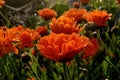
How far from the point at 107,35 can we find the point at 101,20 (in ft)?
1.22

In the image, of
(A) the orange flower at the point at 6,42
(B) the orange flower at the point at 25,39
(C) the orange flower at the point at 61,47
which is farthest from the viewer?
(B) the orange flower at the point at 25,39

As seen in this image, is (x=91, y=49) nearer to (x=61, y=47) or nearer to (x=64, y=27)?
(x=64, y=27)

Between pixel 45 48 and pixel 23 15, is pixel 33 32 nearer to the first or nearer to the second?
pixel 45 48

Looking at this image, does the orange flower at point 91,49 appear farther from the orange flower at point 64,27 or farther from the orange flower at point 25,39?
the orange flower at point 25,39

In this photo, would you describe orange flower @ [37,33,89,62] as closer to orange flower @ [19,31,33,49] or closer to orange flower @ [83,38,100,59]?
orange flower @ [83,38,100,59]

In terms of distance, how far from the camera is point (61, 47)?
133 centimetres

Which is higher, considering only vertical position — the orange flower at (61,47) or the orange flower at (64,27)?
the orange flower at (61,47)

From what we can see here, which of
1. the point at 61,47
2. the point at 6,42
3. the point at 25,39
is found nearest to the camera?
the point at 61,47

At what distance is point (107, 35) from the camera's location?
7.18 feet

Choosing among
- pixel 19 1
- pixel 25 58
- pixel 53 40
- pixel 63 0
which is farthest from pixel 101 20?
pixel 63 0

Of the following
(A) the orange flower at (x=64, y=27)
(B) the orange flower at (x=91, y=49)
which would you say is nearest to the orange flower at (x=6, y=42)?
(A) the orange flower at (x=64, y=27)

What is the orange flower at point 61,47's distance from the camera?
4.20 ft

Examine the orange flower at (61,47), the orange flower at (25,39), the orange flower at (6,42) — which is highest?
the orange flower at (61,47)

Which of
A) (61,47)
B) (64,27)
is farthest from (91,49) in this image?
(61,47)
